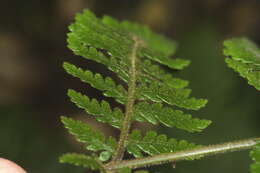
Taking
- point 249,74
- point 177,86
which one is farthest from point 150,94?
point 249,74

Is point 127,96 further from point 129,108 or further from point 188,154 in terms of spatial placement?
point 188,154

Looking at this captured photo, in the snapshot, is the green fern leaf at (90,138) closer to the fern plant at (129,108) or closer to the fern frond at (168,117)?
the fern plant at (129,108)

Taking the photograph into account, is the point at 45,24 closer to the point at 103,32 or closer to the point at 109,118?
the point at 103,32

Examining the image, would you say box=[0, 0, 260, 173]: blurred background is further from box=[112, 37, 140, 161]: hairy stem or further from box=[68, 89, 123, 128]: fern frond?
box=[68, 89, 123, 128]: fern frond

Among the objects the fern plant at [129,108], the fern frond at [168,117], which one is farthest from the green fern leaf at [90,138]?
the fern frond at [168,117]

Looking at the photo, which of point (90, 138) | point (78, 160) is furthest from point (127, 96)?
Answer: point (78, 160)

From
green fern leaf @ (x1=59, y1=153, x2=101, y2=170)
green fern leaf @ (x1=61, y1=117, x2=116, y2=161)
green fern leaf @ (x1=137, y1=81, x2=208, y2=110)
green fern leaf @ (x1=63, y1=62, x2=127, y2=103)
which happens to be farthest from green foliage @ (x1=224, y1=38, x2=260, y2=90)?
green fern leaf @ (x1=59, y1=153, x2=101, y2=170)
